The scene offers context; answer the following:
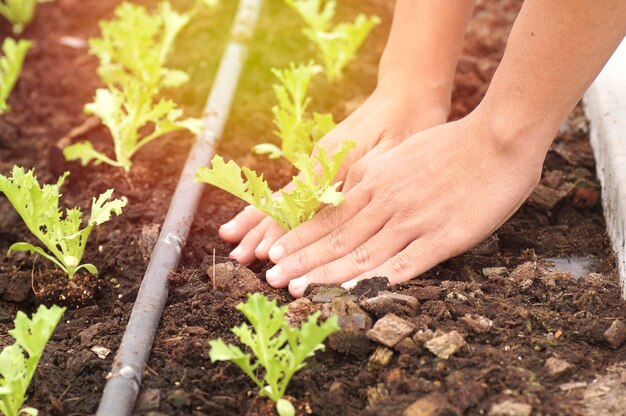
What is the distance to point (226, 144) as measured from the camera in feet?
12.0

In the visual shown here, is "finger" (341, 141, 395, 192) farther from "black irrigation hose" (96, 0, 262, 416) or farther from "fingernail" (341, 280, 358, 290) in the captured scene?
"black irrigation hose" (96, 0, 262, 416)

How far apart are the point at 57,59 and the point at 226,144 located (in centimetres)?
145

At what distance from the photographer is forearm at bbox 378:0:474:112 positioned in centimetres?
306

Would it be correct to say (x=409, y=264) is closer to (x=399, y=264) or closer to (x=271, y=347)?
(x=399, y=264)

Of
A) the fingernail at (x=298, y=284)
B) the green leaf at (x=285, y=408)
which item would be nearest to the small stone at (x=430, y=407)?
the green leaf at (x=285, y=408)

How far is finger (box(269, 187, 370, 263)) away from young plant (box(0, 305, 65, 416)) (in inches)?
33.9

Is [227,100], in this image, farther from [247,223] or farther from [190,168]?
[247,223]

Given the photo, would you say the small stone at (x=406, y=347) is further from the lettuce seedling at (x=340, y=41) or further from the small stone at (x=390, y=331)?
the lettuce seedling at (x=340, y=41)

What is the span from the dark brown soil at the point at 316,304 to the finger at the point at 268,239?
6 centimetres

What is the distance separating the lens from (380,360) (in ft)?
7.36

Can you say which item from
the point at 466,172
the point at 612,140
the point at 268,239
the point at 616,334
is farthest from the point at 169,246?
the point at 612,140

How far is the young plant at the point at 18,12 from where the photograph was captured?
4.63 meters

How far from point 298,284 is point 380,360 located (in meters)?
0.45

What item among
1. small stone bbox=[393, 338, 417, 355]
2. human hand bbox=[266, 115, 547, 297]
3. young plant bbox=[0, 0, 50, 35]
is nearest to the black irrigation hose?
human hand bbox=[266, 115, 547, 297]
